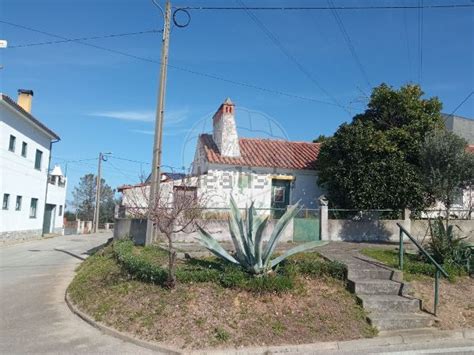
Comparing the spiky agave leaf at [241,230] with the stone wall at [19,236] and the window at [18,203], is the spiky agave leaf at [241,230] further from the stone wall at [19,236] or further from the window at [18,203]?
the window at [18,203]

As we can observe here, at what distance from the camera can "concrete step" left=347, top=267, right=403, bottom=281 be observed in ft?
32.7

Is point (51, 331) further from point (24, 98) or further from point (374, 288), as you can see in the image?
point (24, 98)

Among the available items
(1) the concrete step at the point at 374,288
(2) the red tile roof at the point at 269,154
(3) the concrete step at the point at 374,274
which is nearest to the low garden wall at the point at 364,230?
(2) the red tile roof at the point at 269,154

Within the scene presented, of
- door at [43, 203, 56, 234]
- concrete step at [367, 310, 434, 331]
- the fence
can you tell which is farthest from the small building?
door at [43, 203, 56, 234]

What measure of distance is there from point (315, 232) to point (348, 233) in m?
1.31

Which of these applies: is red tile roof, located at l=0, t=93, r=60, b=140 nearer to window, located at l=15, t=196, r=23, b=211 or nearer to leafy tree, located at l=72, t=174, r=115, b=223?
window, located at l=15, t=196, r=23, b=211

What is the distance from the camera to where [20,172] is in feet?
92.6

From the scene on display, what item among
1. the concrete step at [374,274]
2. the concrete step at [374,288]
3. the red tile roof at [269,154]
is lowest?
the concrete step at [374,288]

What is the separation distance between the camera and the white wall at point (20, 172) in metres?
25.4

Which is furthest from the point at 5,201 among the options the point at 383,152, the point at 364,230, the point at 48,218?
the point at 383,152

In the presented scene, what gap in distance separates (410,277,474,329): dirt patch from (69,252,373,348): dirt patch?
155 cm

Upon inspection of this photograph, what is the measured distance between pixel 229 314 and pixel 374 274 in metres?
→ 3.61

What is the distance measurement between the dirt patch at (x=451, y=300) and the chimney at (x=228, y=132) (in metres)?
13.8

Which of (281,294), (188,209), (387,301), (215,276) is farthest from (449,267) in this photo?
(188,209)
